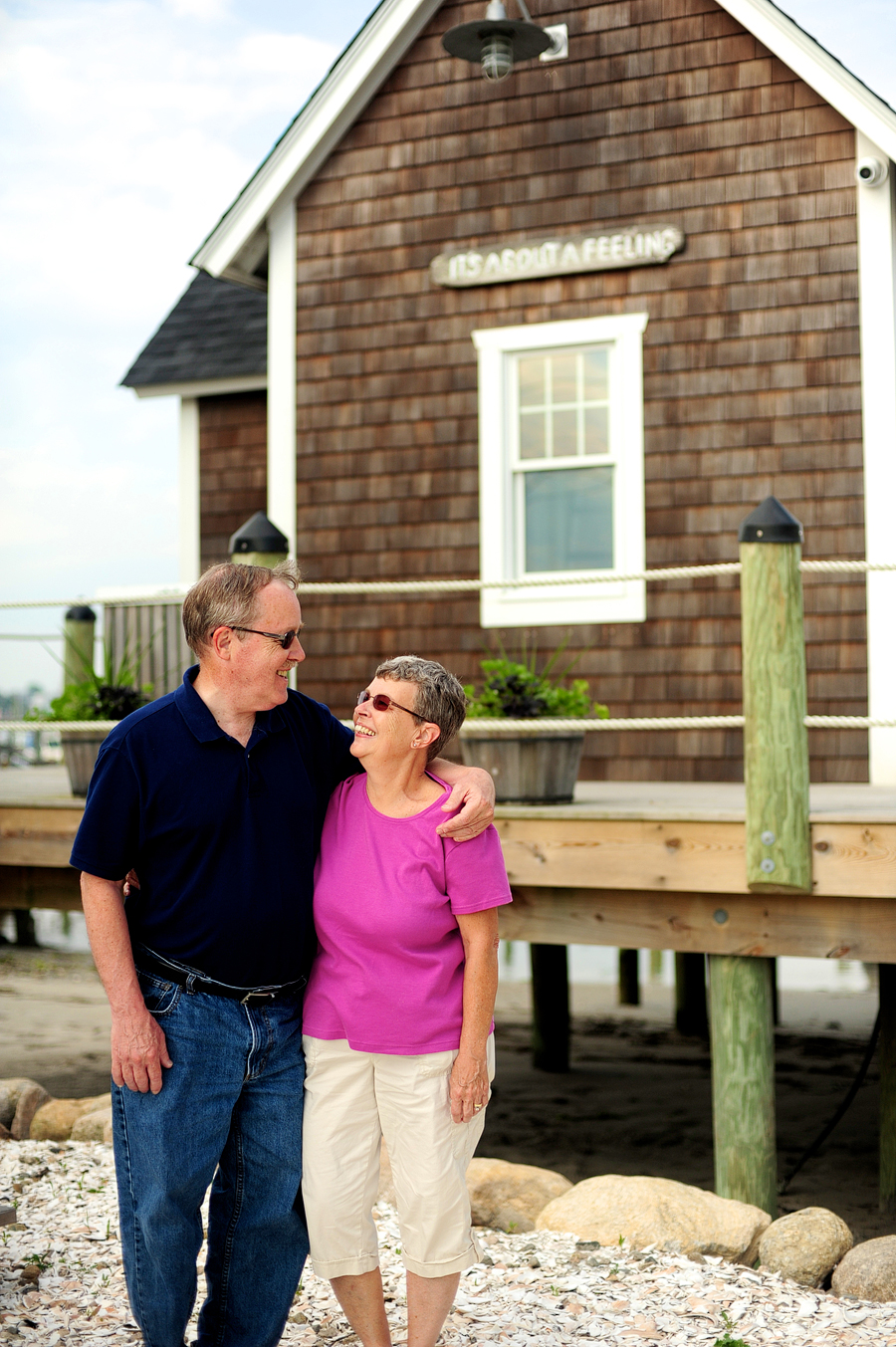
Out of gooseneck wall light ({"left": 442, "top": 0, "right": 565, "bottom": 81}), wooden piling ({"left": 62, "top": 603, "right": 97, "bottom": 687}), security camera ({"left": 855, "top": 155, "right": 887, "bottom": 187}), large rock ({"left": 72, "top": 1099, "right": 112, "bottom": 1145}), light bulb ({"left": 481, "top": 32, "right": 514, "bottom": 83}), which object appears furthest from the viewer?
wooden piling ({"left": 62, "top": 603, "right": 97, "bottom": 687})

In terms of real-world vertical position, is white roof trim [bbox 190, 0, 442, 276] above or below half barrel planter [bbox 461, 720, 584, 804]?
above

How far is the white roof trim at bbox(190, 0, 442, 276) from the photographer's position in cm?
821

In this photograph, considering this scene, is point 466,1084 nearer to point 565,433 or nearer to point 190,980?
point 190,980

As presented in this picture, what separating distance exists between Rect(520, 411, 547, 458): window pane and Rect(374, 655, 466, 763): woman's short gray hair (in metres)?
5.39

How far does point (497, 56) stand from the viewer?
24.7ft

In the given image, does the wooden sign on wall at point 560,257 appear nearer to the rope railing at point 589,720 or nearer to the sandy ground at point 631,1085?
the rope railing at point 589,720

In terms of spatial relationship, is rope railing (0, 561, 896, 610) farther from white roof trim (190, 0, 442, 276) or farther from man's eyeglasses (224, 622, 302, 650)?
white roof trim (190, 0, 442, 276)

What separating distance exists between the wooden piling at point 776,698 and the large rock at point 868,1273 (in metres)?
1.27

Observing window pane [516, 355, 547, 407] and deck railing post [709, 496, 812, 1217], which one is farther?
window pane [516, 355, 547, 407]

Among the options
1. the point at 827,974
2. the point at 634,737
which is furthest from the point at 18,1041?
the point at 827,974

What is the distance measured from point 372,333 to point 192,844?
6422 mm

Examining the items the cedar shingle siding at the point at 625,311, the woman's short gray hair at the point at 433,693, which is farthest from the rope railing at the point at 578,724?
the woman's short gray hair at the point at 433,693

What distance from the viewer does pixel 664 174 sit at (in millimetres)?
7816

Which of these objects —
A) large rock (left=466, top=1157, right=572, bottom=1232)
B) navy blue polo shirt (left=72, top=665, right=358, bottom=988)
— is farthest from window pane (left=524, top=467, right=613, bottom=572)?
navy blue polo shirt (left=72, top=665, right=358, bottom=988)
